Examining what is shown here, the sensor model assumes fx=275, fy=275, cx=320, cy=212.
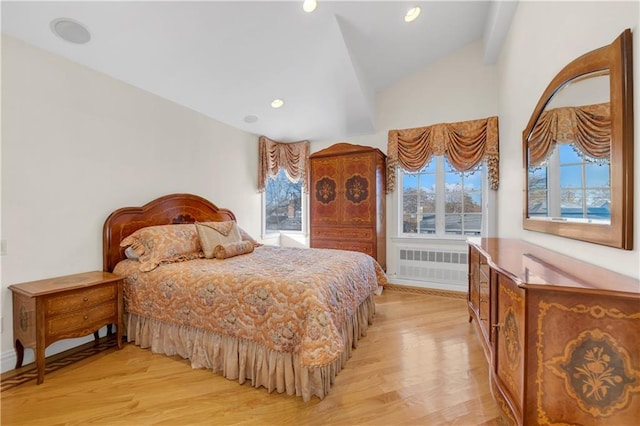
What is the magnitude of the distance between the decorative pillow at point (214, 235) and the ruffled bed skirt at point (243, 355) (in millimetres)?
786

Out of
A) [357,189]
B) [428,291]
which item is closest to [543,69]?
[357,189]

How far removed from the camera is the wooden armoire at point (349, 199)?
390 cm

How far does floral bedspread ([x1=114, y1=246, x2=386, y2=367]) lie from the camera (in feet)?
5.63

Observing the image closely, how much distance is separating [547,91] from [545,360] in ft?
5.90

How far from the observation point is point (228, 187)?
418 cm

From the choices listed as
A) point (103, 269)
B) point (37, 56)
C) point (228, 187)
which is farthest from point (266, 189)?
point (37, 56)

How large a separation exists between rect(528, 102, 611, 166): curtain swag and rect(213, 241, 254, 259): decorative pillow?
9.06ft

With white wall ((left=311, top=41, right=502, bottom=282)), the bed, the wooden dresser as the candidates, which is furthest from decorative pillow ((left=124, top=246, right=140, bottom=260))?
white wall ((left=311, top=41, right=502, bottom=282))

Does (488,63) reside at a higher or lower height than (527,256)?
higher

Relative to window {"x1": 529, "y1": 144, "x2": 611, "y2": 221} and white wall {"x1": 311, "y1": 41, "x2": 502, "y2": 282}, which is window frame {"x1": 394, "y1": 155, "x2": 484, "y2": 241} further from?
window {"x1": 529, "y1": 144, "x2": 611, "y2": 221}

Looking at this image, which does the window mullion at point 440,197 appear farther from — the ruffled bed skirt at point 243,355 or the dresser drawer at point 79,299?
the dresser drawer at point 79,299

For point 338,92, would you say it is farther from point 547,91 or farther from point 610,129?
point 610,129

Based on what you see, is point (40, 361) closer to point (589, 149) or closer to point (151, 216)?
point (151, 216)

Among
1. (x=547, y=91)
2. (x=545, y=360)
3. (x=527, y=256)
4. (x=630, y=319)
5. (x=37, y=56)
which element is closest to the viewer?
(x=630, y=319)
